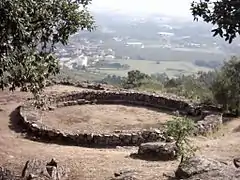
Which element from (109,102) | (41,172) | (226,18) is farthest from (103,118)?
(226,18)

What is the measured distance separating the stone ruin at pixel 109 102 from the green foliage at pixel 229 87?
137 centimetres

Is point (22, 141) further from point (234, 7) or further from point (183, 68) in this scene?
point (183, 68)

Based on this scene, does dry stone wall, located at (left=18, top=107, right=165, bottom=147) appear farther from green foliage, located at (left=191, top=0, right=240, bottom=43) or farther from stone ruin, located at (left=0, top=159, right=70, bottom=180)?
green foliage, located at (left=191, top=0, right=240, bottom=43)

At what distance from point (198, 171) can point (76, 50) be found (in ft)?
317

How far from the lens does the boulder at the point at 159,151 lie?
14990mm

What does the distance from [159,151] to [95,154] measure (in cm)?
225

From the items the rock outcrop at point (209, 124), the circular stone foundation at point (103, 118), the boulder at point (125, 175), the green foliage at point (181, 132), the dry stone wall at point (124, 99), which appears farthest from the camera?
the dry stone wall at point (124, 99)

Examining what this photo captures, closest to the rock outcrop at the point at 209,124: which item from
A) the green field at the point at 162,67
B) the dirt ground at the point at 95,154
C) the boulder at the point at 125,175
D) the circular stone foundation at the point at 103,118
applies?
the dirt ground at the point at 95,154

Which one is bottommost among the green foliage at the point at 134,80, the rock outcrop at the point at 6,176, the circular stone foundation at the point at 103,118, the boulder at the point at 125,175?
the circular stone foundation at the point at 103,118

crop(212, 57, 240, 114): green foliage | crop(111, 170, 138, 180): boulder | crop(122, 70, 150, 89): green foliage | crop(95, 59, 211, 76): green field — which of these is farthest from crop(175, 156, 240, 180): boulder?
crop(95, 59, 211, 76): green field

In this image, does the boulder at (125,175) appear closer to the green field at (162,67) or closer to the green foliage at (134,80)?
the green foliage at (134,80)

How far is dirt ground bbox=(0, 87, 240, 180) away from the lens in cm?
1357

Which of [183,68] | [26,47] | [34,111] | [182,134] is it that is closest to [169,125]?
[182,134]

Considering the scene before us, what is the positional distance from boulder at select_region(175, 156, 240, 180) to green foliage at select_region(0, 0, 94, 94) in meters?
4.37
